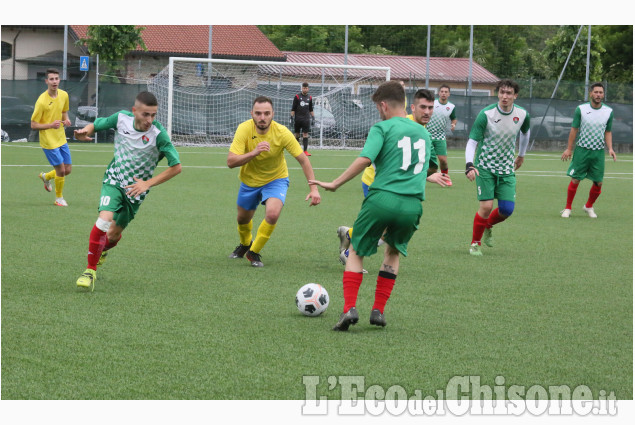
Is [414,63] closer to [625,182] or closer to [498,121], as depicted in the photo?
[625,182]

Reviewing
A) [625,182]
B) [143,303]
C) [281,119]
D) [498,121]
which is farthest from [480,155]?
[281,119]

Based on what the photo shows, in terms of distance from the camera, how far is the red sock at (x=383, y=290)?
603cm

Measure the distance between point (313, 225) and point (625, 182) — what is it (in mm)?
12235

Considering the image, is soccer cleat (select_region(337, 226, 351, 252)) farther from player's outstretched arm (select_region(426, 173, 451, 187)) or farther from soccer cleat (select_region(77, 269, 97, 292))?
soccer cleat (select_region(77, 269, 97, 292))

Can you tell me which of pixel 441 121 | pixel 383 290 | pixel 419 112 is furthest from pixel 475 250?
pixel 441 121

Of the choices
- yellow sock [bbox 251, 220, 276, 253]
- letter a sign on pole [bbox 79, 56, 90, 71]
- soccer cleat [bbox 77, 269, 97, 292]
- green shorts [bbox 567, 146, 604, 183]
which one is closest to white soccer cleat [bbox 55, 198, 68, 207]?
yellow sock [bbox 251, 220, 276, 253]

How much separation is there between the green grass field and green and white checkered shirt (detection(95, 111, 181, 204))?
93cm

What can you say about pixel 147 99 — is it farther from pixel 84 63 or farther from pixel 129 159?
pixel 84 63

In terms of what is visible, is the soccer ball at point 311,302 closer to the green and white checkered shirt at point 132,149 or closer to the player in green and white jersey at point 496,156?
the green and white checkered shirt at point 132,149

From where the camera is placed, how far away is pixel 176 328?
585 cm

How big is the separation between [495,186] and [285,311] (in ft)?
14.2

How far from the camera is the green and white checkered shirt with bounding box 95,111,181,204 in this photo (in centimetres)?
745

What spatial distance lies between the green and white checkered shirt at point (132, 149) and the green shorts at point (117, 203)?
0.05 meters

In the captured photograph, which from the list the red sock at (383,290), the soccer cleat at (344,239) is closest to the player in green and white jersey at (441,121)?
the soccer cleat at (344,239)
